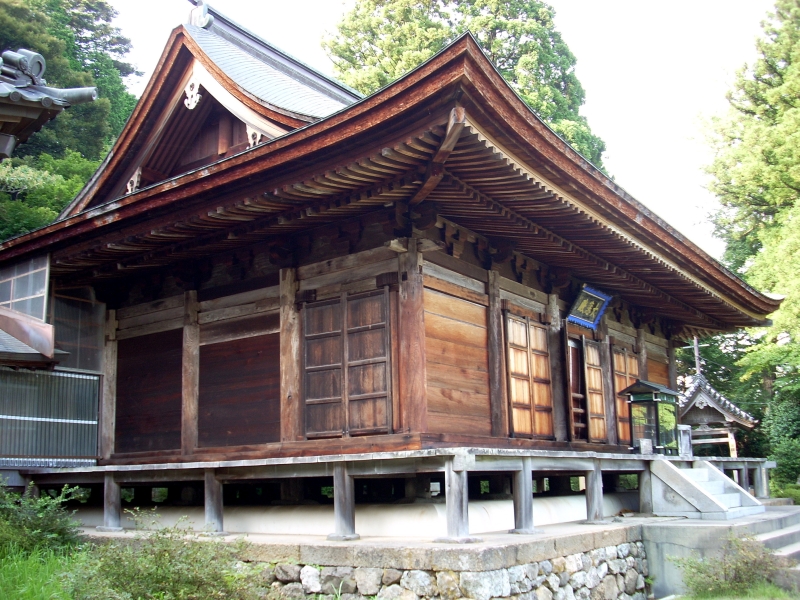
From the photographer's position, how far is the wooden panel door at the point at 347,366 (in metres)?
9.23

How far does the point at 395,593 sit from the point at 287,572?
1.27 meters

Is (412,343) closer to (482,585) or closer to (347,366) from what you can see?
(347,366)

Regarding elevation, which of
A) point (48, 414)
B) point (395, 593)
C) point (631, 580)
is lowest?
point (631, 580)

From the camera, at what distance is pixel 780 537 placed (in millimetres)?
9977

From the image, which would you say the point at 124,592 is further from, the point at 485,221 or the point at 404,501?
the point at 485,221

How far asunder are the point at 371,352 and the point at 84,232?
424 cm

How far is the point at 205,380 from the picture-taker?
36.6 ft

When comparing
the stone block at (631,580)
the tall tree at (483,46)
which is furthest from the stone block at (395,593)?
the tall tree at (483,46)

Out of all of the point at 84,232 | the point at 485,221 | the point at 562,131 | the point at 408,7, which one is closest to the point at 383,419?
the point at 485,221

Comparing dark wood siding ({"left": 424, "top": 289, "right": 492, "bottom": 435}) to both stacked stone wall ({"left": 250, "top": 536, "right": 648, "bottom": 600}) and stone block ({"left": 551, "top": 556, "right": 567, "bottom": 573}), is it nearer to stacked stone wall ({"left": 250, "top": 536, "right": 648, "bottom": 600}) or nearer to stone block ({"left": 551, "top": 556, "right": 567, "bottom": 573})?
stone block ({"left": 551, "top": 556, "right": 567, "bottom": 573})

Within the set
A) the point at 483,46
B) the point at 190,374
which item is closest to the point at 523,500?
the point at 190,374

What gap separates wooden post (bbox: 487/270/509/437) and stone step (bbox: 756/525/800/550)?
3352 millimetres

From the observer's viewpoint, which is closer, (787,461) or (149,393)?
(149,393)

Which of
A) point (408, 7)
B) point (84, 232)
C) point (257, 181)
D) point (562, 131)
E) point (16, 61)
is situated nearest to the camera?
point (16, 61)
